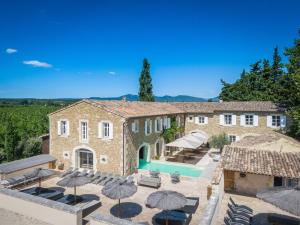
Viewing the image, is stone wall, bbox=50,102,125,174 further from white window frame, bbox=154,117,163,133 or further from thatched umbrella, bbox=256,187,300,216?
thatched umbrella, bbox=256,187,300,216

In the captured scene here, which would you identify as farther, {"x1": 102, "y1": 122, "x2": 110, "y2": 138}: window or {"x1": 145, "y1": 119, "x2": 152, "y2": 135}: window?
{"x1": 145, "y1": 119, "x2": 152, "y2": 135}: window

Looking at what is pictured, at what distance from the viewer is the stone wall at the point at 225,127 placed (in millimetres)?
31672

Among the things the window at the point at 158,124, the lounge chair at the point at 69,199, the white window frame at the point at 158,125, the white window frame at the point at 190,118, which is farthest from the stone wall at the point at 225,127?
the lounge chair at the point at 69,199

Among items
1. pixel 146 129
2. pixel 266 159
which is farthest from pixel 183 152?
pixel 266 159

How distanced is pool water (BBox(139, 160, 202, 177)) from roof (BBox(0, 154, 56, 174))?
10082mm

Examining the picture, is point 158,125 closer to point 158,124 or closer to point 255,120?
point 158,124

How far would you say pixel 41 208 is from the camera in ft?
41.8

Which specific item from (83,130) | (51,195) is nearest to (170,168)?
(83,130)

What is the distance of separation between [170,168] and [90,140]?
30.5 ft

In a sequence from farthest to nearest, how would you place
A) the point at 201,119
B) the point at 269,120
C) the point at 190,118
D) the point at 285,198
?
the point at 190,118
the point at 201,119
the point at 269,120
the point at 285,198

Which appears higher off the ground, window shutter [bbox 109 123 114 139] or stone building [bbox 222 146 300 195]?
window shutter [bbox 109 123 114 139]

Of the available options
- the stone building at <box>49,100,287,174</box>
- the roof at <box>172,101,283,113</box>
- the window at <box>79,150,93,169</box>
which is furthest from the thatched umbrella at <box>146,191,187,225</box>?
the roof at <box>172,101,283,113</box>

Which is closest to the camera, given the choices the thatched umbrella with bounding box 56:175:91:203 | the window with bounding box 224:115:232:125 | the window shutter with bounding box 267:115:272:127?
the thatched umbrella with bounding box 56:175:91:203

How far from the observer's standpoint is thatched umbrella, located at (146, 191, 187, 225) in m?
11.0
